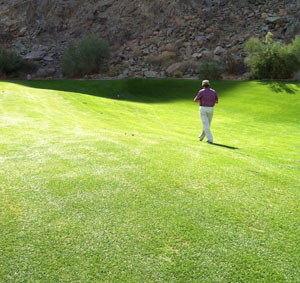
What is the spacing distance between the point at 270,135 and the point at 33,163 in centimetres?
1346

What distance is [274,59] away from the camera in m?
32.5

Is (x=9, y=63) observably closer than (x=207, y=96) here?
No

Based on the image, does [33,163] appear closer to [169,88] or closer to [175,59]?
[169,88]

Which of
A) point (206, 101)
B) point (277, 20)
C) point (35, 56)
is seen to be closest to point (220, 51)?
point (277, 20)

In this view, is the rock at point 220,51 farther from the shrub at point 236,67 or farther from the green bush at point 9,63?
the green bush at point 9,63

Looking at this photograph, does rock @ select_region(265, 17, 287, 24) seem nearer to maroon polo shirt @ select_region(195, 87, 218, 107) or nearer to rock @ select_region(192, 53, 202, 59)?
rock @ select_region(192, 53, 202, 59)

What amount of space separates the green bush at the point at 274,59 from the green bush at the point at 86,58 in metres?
28.3

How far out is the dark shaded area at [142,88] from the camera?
3058cm

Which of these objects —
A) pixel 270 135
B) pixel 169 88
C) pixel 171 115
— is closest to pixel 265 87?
pixel 169 88

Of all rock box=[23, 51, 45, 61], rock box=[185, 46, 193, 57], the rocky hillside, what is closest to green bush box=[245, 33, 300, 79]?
the rocky hillside

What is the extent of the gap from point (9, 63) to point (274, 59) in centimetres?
4600

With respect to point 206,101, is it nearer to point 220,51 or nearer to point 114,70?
point 114,70

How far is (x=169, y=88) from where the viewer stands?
109ft

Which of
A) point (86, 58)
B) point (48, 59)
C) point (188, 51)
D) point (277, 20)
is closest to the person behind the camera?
point (86, 58)
